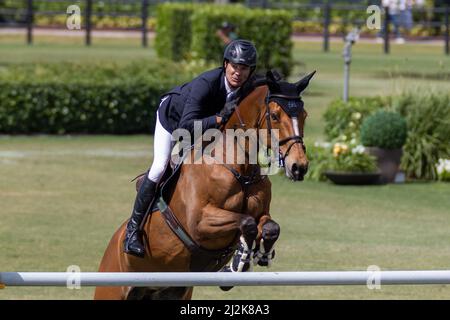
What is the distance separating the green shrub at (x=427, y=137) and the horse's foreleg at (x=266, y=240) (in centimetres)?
1084

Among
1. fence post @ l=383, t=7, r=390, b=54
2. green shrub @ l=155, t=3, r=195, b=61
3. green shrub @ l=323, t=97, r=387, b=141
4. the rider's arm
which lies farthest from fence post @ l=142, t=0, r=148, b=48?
the rider's arm

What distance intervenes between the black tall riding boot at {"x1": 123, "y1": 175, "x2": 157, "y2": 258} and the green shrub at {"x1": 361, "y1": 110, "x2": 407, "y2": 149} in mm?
9492

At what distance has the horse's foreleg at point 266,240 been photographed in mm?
8227

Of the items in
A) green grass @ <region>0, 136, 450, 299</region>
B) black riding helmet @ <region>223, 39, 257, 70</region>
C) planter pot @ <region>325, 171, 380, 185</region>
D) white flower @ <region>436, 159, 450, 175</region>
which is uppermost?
black riding helmet @ <region>223, 39, 257, 70</region>

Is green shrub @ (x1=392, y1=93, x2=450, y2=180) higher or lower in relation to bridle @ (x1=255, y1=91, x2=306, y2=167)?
lower

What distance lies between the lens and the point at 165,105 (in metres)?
9.34

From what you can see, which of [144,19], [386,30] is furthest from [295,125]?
[144,19]

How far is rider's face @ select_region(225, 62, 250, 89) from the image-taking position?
8711 mm

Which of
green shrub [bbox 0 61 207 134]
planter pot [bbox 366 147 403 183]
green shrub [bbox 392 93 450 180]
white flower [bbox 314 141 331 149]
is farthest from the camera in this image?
green shrub [bbox 0 61 207 134]

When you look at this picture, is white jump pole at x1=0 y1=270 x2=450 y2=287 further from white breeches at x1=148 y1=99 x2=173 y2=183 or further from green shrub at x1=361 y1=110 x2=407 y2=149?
green shrub at x1=361 y1=110 x2=407 y2=149

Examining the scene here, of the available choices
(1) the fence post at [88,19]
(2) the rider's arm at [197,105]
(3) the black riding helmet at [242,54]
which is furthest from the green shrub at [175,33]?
(3) the black riding helmet at [242,54]

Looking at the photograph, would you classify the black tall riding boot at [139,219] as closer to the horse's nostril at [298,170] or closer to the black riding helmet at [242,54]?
the black riding helmet at [242,54]

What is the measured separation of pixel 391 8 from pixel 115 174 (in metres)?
21.9
